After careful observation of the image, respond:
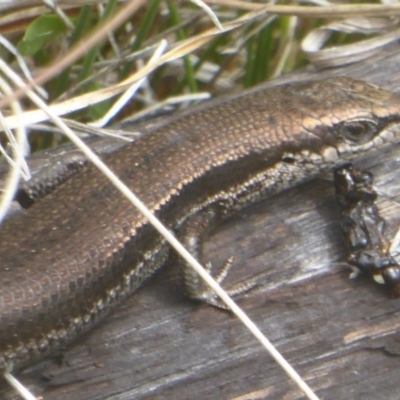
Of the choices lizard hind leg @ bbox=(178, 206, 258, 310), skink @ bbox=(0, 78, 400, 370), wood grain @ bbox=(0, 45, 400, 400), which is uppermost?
skink @ bbox=(0, 78, 400, 370)

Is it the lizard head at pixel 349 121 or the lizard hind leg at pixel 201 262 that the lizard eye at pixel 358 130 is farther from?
the lizard hind leg at pixel 201 262

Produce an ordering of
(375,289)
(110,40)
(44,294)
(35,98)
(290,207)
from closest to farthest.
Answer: (35,98) → (44,294) → (375,289) → (290,207) → (110,40)

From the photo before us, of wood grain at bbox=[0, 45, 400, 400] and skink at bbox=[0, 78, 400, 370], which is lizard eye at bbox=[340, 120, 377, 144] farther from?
wood grain at bbox=[0, 45, 400, 400]

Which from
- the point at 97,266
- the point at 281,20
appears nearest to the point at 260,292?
the point at 97,266

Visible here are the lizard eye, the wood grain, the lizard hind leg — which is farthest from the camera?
the lizard eye

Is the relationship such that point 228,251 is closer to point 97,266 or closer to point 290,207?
point 290,207

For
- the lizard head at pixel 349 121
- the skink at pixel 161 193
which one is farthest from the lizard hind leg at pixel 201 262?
the lizard head at pixel 349 121

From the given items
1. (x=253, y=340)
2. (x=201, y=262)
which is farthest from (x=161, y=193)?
(x=253, y=340)

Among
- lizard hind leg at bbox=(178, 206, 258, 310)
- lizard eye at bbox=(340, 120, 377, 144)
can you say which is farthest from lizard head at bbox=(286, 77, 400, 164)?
lizard hind leg at bbox=(178, 206, 258, 310)
